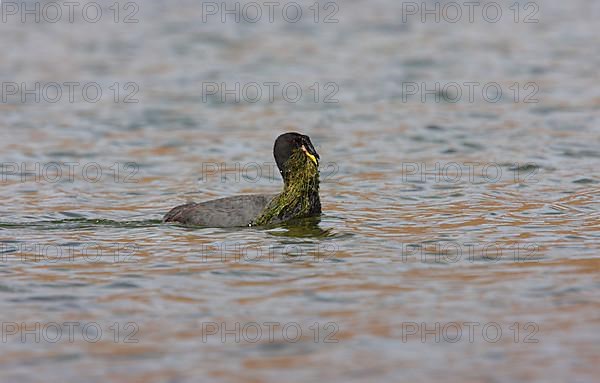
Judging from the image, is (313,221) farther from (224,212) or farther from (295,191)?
(224,212)

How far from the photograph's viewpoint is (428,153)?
1858 cm

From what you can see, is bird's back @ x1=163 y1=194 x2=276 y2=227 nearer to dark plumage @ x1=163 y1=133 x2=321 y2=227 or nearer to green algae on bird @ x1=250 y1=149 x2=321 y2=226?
dark plumage @ x1=163 y1=133 x2=321 y2=227

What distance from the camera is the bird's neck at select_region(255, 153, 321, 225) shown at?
1392 centimetres

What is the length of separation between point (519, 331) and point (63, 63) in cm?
1856

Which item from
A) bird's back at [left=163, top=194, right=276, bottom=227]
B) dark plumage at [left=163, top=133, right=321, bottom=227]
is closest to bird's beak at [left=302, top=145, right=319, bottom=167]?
dark plumage at [left=163, top=133, right=321, bottom=227]

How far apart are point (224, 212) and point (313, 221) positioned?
3.34 ft

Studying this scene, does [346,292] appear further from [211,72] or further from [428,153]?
[211,72]

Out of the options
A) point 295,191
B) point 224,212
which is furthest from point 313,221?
point 224,212

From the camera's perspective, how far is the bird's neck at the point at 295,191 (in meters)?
13.9

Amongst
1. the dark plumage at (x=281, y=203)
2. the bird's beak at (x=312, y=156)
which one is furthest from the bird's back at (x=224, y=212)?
the bird's beak at (x=312, y=156)

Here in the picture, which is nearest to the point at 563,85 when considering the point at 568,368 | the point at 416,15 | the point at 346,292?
the point at 416,15

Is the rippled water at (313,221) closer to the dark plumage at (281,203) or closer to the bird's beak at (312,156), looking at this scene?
the dark plumage at (281,203)

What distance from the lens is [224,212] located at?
1375 centimetres

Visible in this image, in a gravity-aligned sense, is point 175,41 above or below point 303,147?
above
